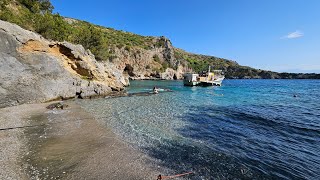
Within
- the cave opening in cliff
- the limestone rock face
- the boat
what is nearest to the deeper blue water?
the limestone rock face

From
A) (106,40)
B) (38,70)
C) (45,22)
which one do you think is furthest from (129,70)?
(38,70)

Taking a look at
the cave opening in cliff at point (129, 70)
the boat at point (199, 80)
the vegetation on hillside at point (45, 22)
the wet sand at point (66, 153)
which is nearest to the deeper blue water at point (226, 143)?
the wet sand at point (66, 153)

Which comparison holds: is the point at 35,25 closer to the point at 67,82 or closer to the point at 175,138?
the point at 67,82

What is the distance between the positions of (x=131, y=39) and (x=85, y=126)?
10631cm

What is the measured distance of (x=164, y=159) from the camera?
372 inches

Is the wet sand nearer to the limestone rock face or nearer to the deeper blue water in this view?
the deeper blue water

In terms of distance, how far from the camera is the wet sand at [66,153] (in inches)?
309

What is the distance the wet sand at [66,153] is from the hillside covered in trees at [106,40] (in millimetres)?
26543

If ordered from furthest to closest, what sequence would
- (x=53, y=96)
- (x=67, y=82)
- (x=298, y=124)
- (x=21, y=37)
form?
1. (x=67, y=82)
2. (x=53, y=96)
3. (x=21, y=37)
4. (x=298, y=124)

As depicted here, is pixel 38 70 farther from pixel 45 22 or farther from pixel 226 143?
pixel 226 143

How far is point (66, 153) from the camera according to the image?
31.7ft

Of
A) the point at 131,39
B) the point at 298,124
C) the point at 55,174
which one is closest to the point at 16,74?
the point at 55,174

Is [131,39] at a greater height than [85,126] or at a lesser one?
greater

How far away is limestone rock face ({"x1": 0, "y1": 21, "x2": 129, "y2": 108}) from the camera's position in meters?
21.1
